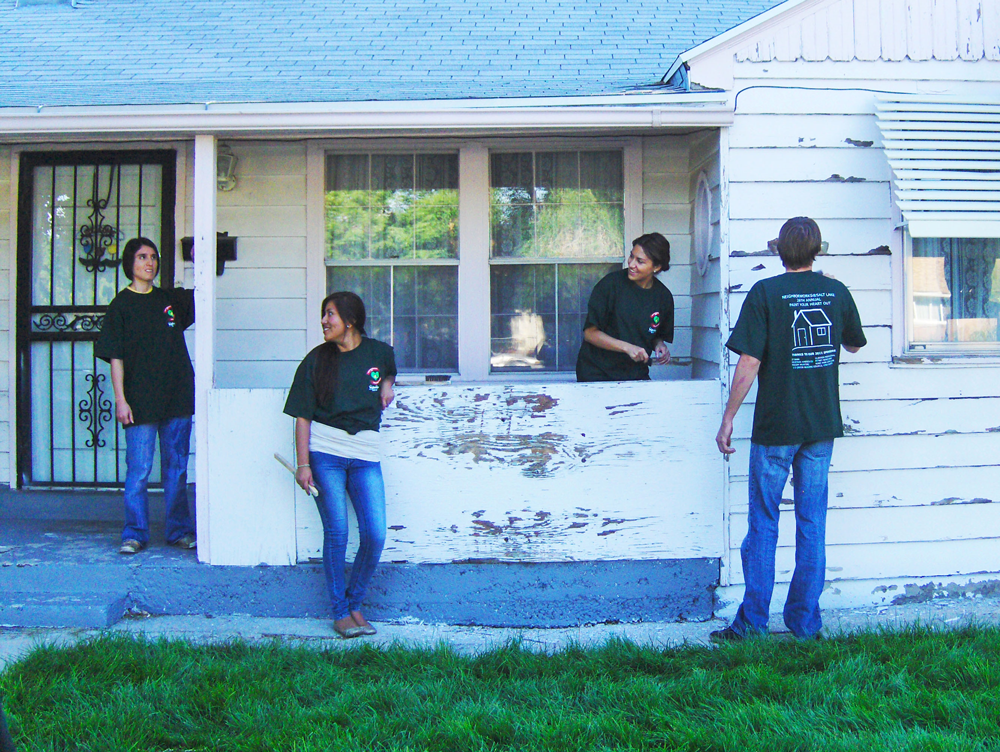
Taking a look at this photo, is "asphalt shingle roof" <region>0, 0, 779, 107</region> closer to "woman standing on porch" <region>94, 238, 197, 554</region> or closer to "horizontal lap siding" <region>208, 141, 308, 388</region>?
"horizontal lap siding" <region>208, 141, 308, 388</region>

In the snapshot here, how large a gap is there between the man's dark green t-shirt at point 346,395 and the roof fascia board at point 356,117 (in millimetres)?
1184

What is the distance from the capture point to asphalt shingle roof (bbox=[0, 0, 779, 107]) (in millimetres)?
5238

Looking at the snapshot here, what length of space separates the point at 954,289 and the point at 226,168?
167 inches

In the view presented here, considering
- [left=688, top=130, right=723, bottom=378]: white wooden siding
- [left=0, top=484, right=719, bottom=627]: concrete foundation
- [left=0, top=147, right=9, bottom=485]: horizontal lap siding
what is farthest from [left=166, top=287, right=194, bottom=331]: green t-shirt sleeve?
[left=688, top=130, right=723, bottom=378]: white wooden siding

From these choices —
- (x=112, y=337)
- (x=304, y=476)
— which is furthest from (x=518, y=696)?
(x=112, y=337)

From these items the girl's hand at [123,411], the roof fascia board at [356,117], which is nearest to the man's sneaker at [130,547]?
the girl's hand at [123,411]

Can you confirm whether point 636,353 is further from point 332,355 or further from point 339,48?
point 339,48

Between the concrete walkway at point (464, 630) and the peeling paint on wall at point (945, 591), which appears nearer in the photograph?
the concrete walkway at point (464, 630)

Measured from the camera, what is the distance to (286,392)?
15.9 feet

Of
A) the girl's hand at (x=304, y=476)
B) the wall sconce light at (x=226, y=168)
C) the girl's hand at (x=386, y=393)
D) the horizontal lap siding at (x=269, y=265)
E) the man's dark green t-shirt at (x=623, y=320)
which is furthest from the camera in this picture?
the horizontal lap siding at (x=269, y=265)

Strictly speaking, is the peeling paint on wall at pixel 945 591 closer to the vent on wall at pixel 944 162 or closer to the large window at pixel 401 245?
the vent on wall at pixel 944 162

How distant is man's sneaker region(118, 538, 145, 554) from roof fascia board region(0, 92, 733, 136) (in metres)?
2.17

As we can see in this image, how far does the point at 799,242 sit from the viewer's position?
414cm

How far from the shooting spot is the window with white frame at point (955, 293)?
5.04 metres
